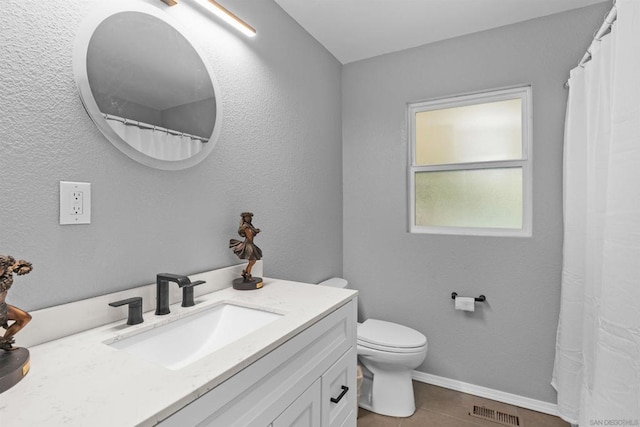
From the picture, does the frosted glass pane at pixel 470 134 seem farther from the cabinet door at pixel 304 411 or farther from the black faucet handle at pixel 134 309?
the black faucet handle at pixel 134 309

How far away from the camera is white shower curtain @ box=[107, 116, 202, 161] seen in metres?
1.02

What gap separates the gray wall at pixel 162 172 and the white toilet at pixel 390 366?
607mm

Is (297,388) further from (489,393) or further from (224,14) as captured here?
(489,393)

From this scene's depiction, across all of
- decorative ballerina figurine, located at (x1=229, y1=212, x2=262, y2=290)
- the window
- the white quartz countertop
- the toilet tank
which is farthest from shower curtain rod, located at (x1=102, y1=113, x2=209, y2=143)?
the window

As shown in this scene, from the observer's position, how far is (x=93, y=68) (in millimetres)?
942

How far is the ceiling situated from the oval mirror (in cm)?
91

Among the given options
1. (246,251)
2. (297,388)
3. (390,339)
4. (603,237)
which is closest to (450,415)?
(390,339)

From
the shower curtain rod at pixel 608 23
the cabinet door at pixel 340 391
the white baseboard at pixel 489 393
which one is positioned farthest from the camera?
the white baseboard at pixel 489 393

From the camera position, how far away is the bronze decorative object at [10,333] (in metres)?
0.60

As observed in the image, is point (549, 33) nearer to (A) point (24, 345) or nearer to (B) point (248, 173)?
(B) point (248, 173)

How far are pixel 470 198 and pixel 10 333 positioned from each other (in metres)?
2.37

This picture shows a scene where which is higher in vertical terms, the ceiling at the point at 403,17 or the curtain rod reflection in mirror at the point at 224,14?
the ceiling at the point at 403,17

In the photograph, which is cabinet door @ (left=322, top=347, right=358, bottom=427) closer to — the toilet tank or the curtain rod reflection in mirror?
the toilet tank

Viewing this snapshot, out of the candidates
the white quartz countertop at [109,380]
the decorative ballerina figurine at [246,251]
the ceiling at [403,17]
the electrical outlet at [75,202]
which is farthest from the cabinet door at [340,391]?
the ceiling at [403,17]
